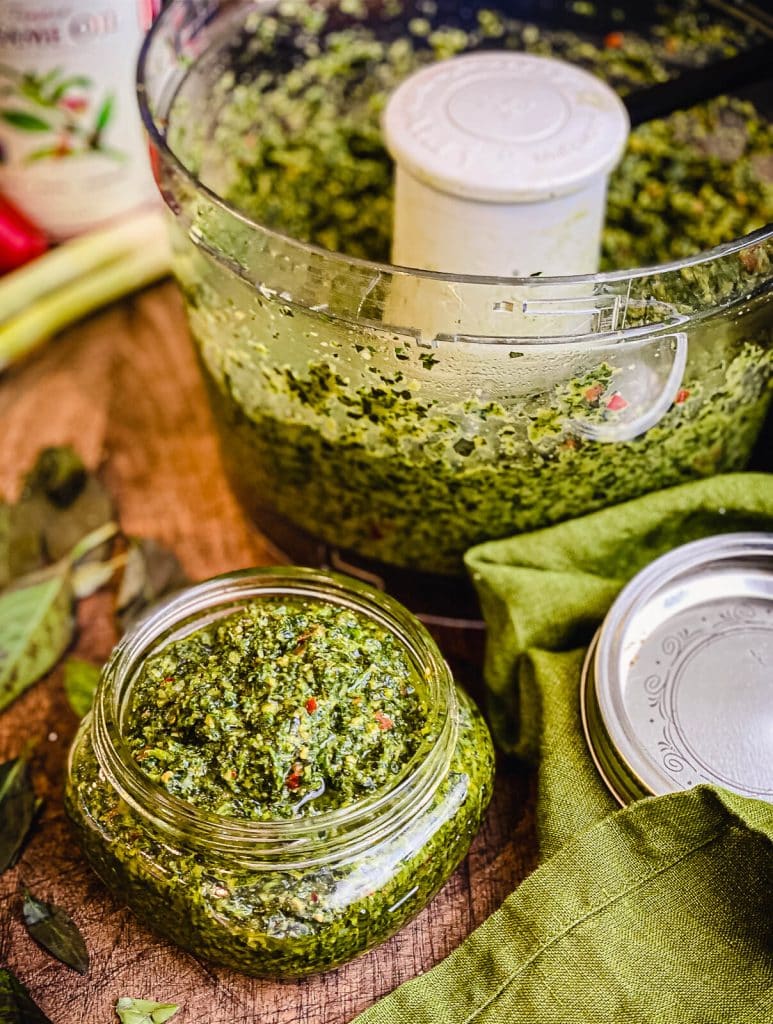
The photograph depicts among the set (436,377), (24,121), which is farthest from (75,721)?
(24,121)

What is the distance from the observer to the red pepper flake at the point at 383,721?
97cm

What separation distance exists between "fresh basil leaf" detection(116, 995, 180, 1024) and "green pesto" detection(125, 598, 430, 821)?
0.22m

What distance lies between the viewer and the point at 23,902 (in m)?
1.06

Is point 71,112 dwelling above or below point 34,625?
above

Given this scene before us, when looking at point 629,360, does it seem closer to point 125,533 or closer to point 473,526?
point 473,526

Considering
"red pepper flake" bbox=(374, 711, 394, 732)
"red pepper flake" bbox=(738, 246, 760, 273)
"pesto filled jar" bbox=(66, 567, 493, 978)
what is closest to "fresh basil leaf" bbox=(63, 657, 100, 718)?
"pesto filled jar" bbox=(66, 567, 493, 978)

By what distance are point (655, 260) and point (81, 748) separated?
101cm

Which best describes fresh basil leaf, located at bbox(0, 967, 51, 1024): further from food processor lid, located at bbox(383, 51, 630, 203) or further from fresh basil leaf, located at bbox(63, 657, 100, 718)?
food processor lid, located at bbox(383, 51, 630, 203)

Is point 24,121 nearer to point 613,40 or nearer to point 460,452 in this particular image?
point 613,40

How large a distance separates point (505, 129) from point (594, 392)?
354 millimetres

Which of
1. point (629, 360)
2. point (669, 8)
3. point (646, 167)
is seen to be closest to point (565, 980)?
point (629, 360)

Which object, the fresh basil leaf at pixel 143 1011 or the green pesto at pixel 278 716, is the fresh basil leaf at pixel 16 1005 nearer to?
the fresh basil leaf at pixel 143 1011

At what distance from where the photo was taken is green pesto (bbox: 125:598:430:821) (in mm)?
926

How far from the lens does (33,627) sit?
1293 millimetres
